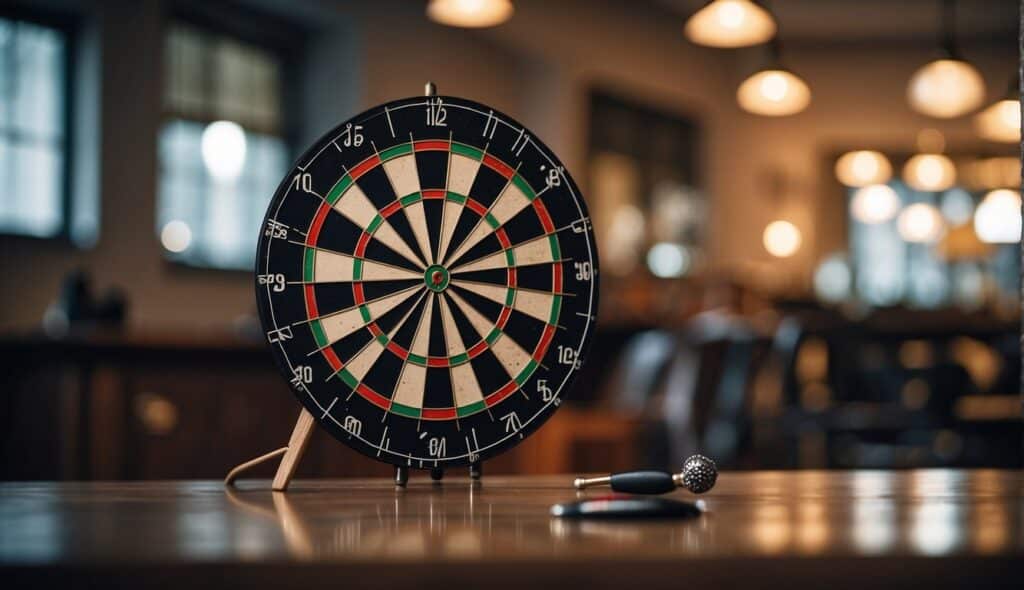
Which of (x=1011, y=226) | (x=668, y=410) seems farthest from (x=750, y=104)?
(x=1011, y=226)

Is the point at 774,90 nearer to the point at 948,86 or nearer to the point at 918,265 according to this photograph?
the point at 948,86

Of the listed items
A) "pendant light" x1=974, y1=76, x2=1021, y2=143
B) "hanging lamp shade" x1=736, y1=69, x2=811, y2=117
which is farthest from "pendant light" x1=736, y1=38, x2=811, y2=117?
"pendant light" x1=974, y1=76, x2=1021, y2=143

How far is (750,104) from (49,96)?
11.9 feet

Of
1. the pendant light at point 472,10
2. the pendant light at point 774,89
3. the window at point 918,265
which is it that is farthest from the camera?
the window at point 918,265

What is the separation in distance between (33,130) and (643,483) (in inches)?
224

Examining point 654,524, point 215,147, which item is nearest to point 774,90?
point 215,147

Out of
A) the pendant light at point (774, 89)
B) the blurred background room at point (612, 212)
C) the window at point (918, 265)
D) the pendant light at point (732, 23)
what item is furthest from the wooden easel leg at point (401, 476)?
the window at point (918, 265)

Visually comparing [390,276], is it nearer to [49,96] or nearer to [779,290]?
[49,96]

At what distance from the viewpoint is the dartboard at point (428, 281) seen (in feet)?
2.88

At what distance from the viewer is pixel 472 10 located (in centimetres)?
344

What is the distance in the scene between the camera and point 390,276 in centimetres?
90

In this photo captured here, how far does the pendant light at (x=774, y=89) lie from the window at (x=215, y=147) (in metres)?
3.26

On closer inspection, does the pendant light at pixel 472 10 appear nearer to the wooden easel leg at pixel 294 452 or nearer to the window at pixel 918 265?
the wooden easel leg at pixel 294 452

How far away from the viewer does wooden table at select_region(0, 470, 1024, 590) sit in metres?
0.50
